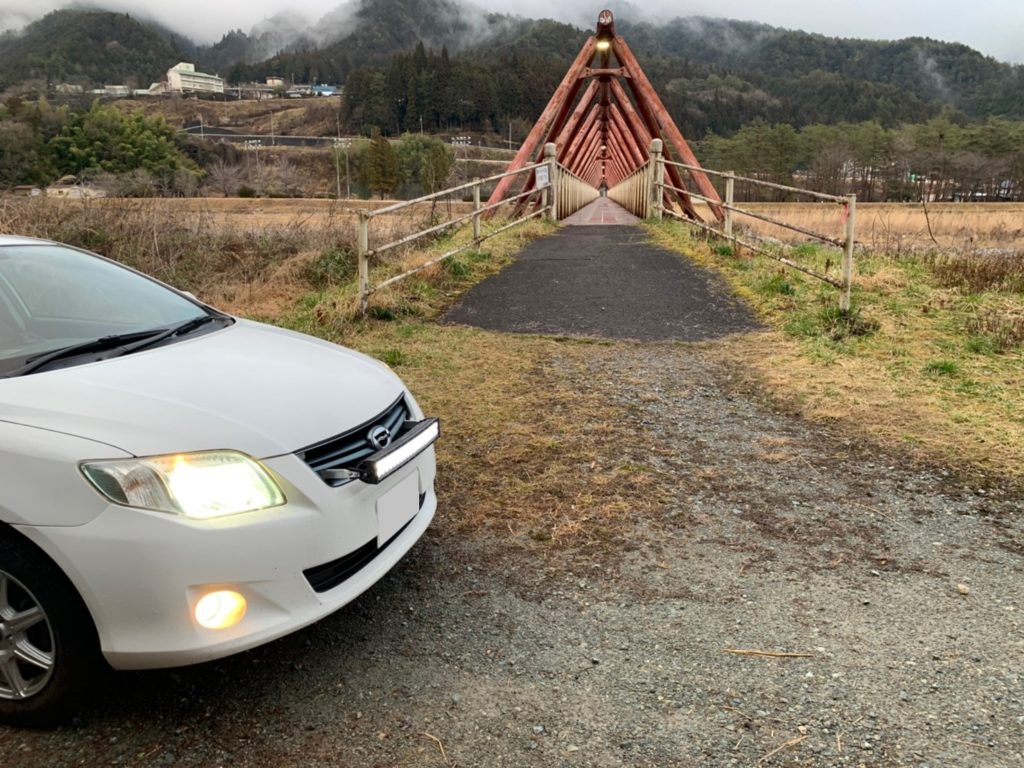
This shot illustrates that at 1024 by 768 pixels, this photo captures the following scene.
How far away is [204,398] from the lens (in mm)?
2602

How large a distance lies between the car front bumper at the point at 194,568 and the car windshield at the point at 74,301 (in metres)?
1.12

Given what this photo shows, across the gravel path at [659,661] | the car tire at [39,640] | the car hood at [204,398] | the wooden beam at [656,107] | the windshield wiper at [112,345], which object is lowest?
the gravel path at [659,661]

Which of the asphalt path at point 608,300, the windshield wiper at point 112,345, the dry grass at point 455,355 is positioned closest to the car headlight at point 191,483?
the windshield wiper at point 112,345

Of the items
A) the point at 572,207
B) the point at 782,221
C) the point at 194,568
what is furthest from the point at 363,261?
the point at 572,207

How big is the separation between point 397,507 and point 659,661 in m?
1.09

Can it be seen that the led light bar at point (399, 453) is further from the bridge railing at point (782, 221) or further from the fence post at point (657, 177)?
the fence post at point (657, 177)

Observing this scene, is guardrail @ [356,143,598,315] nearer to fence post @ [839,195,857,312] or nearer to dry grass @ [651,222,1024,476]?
dry grass @ [651,222,1024,476]

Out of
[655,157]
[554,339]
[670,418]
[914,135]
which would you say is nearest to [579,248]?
[655,157]

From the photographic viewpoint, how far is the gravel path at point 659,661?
231 centimetres

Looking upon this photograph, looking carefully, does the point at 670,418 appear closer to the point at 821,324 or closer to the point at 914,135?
the point at 821,324

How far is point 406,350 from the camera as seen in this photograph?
284 inches

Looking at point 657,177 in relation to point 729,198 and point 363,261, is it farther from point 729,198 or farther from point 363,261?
point 363,261

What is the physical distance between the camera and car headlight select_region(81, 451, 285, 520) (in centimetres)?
225

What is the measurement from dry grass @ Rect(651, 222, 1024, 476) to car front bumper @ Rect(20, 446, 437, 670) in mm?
3803
